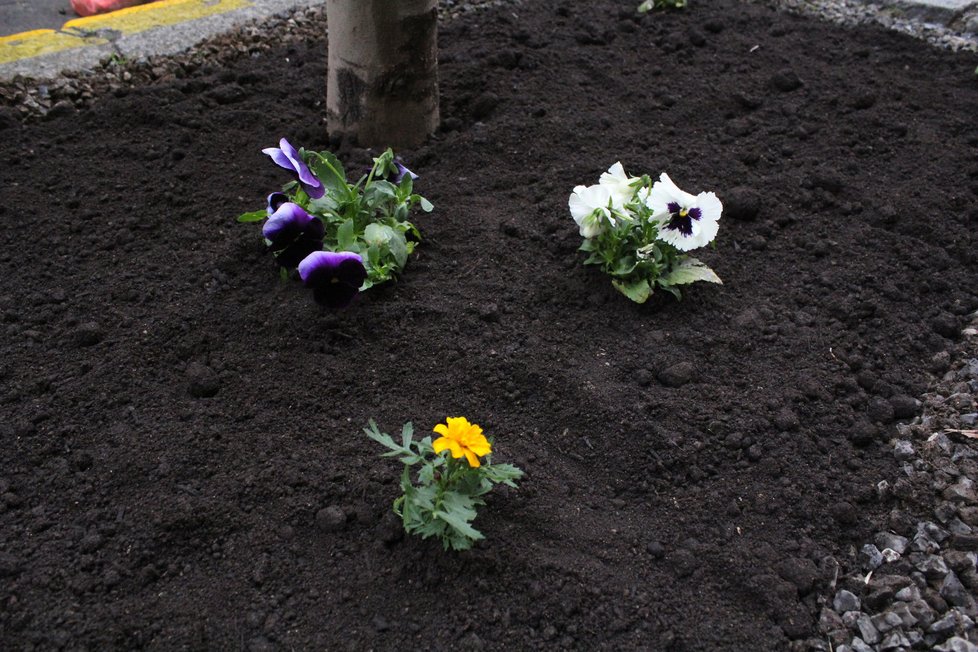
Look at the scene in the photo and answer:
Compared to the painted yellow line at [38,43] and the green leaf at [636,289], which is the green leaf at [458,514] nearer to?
the green leaf at [636,289]

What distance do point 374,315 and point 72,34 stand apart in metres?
2.22

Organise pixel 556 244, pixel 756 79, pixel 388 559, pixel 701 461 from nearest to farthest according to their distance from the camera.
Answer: pixel 388 559 < pixel 701 461 < pixel 556 244 < pixel 756 79

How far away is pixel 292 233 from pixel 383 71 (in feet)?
2.84

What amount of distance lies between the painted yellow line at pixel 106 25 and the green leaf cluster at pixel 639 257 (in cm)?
234

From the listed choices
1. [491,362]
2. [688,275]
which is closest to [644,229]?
[688,275]

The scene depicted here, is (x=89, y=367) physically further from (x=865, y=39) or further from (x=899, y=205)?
(x=865, y=39)

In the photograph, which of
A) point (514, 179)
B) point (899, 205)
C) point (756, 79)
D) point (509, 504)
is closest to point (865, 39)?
point (756, 79)

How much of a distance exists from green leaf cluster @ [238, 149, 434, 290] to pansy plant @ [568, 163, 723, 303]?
505 mm

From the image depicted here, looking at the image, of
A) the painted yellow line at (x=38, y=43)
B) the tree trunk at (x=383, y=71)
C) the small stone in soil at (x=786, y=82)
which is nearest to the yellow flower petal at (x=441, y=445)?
the tree trunk at (x=383, y=71)

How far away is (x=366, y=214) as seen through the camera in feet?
9.35

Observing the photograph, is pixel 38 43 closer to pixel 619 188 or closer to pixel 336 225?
pixel 336 225

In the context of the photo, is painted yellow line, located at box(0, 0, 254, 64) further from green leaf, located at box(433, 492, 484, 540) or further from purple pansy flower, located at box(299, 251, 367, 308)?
green leaf, located at box(433, 492, 484, 540)

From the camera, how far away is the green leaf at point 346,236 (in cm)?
271

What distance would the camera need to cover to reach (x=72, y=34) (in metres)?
3.99
